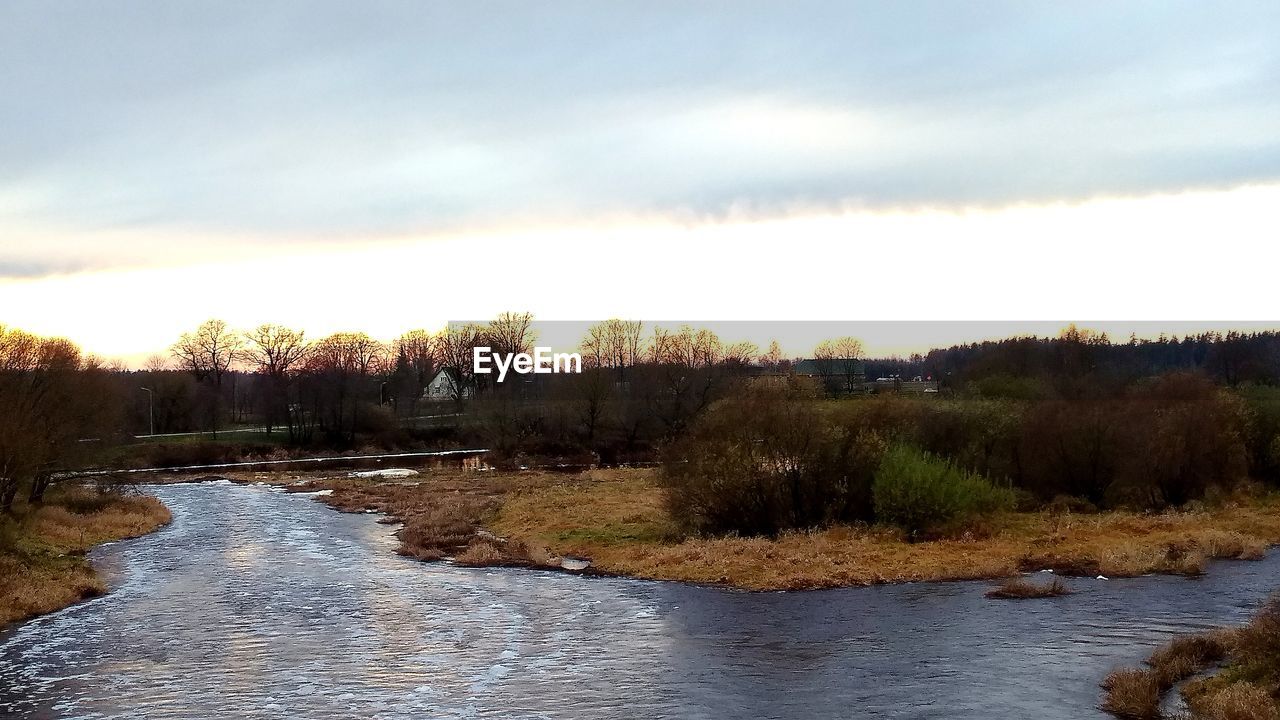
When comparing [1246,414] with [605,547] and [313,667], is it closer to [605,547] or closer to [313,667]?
[605,547]

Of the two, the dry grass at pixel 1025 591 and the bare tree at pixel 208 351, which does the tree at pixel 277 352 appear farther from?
the dry grass at pixel 1025 591

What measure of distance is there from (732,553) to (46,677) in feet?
61.5

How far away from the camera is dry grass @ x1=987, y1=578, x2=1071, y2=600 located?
26.0 meters

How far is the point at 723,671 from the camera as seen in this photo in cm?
1989

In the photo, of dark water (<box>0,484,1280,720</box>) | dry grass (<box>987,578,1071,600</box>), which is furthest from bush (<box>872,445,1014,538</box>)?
dry grass (<box>987,578,1071,600</box>)

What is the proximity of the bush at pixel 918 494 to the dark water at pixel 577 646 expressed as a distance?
6224 mm

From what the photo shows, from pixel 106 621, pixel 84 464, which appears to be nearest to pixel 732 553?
pixel 106 621

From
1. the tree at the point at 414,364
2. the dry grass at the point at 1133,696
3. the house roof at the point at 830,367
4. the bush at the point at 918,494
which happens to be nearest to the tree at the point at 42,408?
the bush at the point at 918,494

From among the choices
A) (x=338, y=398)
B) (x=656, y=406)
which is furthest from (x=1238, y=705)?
(x=338, y=398)

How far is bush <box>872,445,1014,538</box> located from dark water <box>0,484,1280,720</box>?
6.22 metres

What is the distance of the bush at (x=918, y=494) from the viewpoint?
34031mm

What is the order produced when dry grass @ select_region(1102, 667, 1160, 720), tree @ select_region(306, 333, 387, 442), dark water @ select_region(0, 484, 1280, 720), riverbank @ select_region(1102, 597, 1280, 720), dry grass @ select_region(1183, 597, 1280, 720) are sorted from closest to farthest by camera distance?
dry grass @ select_region(1183, 597, 1280, 720) < riverbank @ select_region(1102, 597, 1280, 720) < dry grass @ select_region(1102, 667, 1160, 720) < dark water @ select_region(0, 484, 1280, 720) < tree @ select_region(306, 333, 387, 442)

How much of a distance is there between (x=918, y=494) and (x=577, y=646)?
15.8 metres

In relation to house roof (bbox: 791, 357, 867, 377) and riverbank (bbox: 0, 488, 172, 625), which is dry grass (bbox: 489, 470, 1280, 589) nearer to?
riverbank (bbox: 0, 488, 172, 625)
